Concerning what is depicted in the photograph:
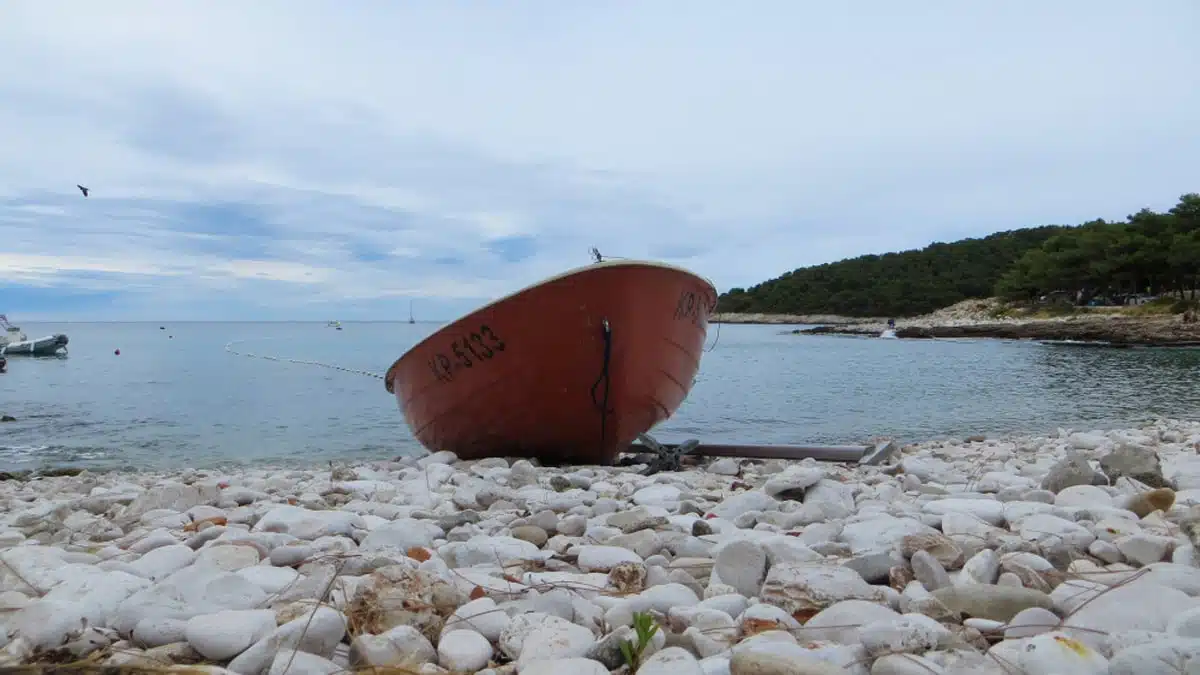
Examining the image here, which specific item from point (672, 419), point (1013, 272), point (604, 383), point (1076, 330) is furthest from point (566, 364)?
point (1013, 272)

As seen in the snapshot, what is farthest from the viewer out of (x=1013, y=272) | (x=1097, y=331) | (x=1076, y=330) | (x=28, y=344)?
(x=1013, y=272)

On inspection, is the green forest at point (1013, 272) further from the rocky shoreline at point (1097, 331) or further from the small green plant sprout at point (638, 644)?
the small green plant sprout at point (638, 644)

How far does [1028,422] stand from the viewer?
494 inches

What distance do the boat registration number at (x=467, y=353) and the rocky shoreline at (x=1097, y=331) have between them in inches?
1577

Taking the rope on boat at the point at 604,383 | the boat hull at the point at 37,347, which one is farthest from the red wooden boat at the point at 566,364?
the boat hull at the point at 37,347

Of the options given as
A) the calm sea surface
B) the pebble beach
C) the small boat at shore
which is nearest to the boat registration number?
the calm sea surface

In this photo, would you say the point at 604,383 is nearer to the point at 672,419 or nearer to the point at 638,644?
the point at 638,644

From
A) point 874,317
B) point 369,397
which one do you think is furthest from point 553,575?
point 874,317

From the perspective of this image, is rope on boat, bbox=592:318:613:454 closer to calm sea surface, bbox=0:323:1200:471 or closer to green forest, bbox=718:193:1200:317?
calm sea surface, bbox=0:323:1200:471

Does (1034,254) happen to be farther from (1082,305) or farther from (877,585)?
(877,585)

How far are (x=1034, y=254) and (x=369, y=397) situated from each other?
62.9 meters

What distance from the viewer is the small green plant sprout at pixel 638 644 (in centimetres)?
183

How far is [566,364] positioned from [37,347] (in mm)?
43116

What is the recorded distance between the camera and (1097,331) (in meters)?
41.9
